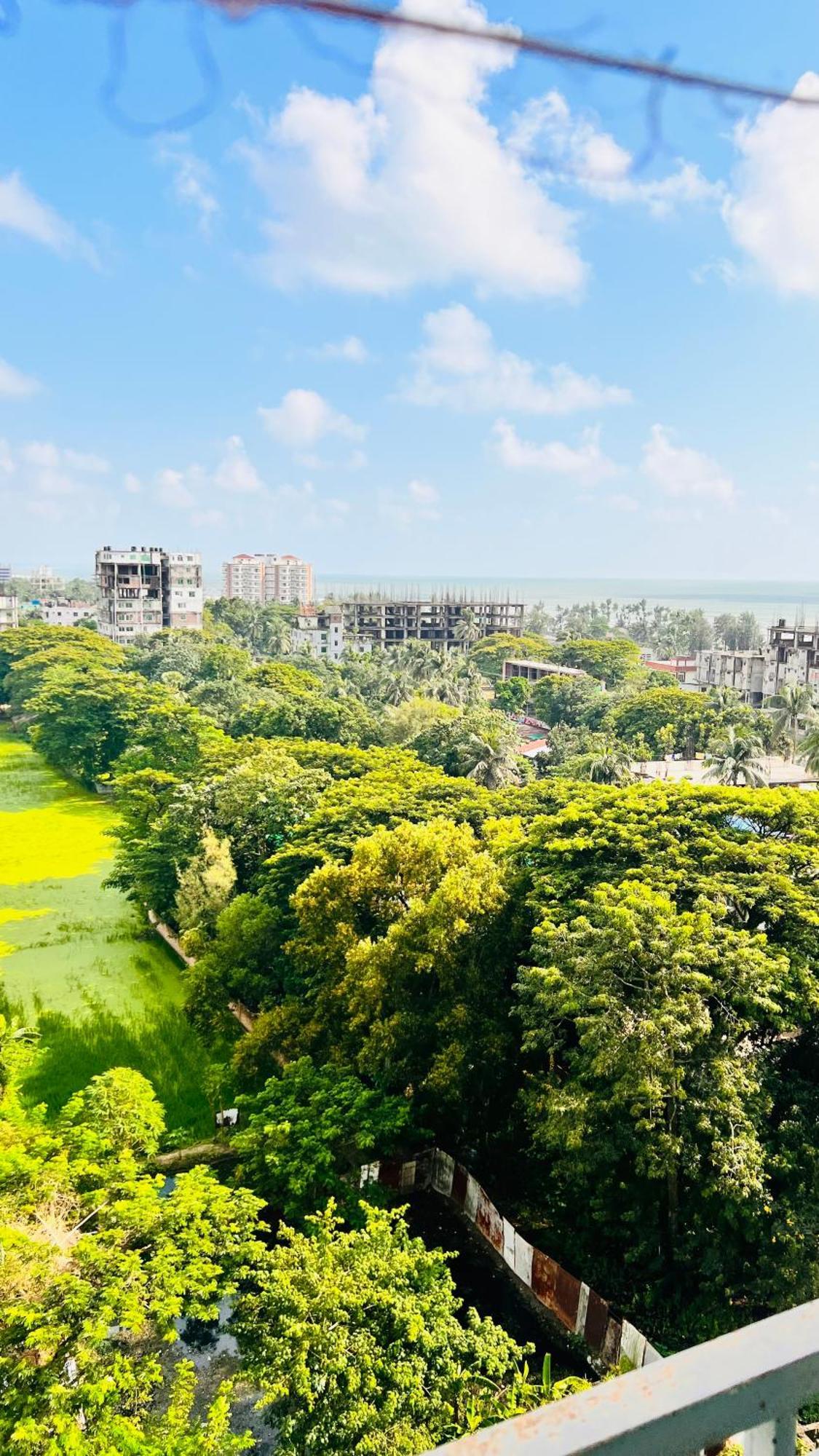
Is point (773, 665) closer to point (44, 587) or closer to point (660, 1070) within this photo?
point (660, 1070)

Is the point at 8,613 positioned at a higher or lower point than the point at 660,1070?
higher

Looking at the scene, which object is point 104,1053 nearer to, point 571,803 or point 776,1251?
point 571,803

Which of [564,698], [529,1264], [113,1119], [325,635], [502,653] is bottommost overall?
[529,1264]

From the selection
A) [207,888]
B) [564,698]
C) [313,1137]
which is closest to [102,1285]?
[313,1137]

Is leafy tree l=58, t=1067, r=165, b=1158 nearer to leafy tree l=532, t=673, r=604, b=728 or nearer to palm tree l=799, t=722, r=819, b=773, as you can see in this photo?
palm tree l=799, t=722, r=819, b=773

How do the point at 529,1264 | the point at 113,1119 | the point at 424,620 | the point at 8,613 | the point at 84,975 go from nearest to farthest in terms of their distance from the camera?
the point at 113,1119
the point at 529,1264
the point at 84,975
the point at 424,620
the point at 8,613

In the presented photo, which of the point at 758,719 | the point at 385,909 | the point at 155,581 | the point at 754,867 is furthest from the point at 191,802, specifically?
the point at 155,581
